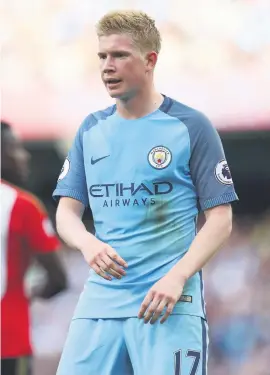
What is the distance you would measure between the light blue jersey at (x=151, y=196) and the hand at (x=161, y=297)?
0.08 meters

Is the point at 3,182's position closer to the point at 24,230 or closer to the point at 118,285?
the point at 24,230

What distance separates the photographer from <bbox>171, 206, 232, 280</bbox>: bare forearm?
8.39 feet

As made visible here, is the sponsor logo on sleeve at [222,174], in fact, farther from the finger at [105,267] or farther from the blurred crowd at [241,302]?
the blurred crowd at [241,302]

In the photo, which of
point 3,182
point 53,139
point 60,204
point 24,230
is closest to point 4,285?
point 24,230

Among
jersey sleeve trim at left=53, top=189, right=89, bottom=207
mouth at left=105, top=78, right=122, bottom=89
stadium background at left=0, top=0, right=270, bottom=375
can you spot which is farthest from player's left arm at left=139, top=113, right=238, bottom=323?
stadium background at left=0, top=0, right=270, bottom=375

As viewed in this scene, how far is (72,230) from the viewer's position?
2.68m

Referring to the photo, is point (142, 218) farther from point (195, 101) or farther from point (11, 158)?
point (195, 101)

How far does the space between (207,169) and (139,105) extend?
0.26 meters

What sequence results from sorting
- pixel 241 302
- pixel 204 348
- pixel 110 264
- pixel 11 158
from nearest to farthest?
pixel 110 264
pixel 204 348
pixel 11 158
pixel 241 302

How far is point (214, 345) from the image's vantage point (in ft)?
21.9

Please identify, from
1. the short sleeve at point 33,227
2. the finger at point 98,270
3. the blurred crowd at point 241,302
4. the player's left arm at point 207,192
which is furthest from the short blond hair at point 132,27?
the blurred crowd at point 241,302

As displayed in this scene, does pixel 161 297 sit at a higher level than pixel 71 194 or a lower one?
lower

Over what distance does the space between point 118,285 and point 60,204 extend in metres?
0.31

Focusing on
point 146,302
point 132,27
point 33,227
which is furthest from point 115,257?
point 33,227
